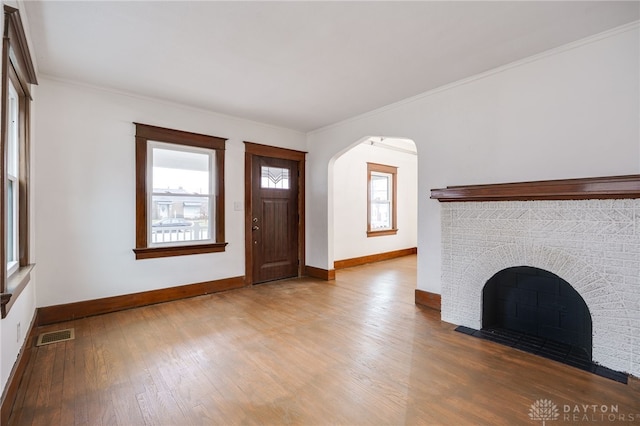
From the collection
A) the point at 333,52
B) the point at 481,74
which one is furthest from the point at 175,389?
the point at 481,74

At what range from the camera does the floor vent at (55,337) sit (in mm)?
2812

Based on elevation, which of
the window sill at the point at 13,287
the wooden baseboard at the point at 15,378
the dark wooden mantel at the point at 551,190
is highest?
the dark wooden mantel at the point at 551,190

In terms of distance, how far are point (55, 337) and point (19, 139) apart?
1.91m

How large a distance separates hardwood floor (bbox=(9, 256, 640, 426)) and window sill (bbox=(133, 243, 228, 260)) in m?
0.73

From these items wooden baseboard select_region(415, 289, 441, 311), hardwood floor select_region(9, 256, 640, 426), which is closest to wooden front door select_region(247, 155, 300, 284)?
hardwood floor select_region(9, 256, 640, 426)

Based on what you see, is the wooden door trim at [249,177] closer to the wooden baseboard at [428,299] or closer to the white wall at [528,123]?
the white wall at [528,123]

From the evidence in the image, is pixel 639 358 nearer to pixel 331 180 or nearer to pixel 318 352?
pixel 318 352

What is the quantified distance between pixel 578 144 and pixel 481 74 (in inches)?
46.2

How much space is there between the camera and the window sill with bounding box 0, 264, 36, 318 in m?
1.78

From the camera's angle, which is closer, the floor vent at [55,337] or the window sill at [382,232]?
the floor vent at [55,337]

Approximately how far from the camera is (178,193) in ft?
13.6

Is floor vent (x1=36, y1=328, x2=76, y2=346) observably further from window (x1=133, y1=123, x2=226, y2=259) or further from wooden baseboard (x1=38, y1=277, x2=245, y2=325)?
window (x1=133, y1=123, x2=226, y2=259)

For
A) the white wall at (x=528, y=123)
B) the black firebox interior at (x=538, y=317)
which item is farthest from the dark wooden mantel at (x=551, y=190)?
the black firebox interior at (x=538, y=317)

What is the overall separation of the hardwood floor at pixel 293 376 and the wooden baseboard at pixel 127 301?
13 centimetres
